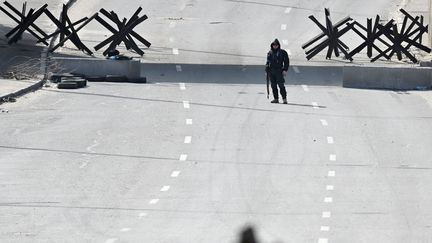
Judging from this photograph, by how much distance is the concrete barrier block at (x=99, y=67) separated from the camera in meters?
34.0

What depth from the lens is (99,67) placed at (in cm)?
3422

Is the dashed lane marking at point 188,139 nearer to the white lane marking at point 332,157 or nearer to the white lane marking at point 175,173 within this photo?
the white lane marking at point 332,157

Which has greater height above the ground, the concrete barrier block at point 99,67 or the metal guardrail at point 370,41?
the metal guardrail at point 370,41

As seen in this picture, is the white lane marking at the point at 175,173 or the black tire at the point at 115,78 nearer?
the white lane marking at the point at 175,173

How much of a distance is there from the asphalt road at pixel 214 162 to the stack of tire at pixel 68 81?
1.57ft

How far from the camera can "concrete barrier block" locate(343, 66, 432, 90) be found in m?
34.1

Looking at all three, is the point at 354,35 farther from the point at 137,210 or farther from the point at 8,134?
the point at 137,210

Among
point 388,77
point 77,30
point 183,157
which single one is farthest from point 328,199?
point 77,30

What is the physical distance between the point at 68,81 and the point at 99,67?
1.81 m

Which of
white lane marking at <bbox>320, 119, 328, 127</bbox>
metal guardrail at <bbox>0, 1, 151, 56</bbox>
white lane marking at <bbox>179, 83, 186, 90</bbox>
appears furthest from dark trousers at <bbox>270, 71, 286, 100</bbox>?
metal guardrail at <bbox>0, 1, 151, 56</bbox>

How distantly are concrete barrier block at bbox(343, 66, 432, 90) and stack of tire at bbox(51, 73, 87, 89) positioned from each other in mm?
7220

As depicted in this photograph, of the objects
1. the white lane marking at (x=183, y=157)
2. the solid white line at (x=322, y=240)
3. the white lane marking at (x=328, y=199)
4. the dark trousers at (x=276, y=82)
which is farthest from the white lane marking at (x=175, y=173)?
the dark trousers at (x=276, y=82)

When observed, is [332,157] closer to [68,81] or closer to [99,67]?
[68,81]

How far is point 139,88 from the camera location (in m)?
33.0
